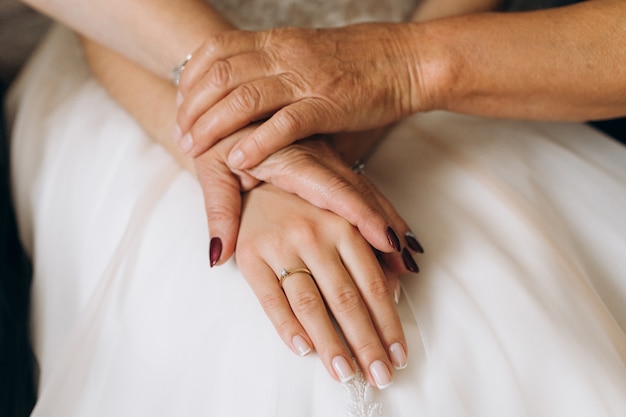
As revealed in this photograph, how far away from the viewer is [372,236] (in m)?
0.77

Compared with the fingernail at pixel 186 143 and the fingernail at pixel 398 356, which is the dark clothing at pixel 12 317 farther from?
the fingernail at pixel 398 356

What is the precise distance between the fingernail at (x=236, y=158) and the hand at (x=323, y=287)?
0.21ft

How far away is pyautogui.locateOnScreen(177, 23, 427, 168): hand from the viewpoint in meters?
0.84

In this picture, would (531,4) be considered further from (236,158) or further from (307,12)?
(236,158)

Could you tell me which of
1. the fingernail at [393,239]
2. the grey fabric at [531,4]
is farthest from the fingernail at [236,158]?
the grey fabric at [531,4]

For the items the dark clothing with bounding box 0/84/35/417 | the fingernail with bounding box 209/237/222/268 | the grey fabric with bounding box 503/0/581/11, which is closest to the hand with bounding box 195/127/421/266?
the fingernail with bounding box 209/237/222/268

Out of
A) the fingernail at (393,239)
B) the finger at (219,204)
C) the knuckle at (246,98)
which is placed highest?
the knuckle at (246,98)

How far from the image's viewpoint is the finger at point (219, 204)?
81cm

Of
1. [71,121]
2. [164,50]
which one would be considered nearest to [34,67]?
[71,121]

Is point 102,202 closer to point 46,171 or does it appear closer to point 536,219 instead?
point 46,171

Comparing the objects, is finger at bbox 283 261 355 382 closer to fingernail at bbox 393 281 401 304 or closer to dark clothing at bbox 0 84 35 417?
fingernail at bbox 393 281 401 304

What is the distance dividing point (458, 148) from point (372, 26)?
21 centimetres

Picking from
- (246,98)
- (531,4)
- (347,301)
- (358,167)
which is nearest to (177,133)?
(246,98)

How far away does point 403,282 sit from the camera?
31.4 inches
